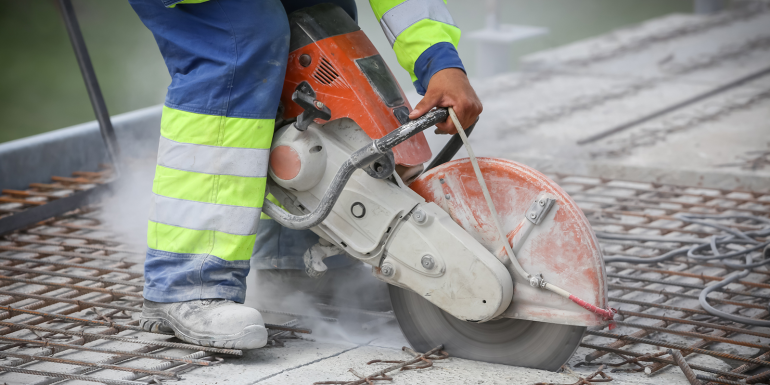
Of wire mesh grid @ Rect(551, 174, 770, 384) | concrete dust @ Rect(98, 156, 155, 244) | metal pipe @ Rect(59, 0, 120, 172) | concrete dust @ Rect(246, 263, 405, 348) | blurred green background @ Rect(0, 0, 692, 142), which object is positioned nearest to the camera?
wire mesh grid @ Rect(551, 174, 770, 384)

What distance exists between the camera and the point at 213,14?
1.90m

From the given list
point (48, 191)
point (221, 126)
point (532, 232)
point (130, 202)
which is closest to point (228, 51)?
point (221, 126)

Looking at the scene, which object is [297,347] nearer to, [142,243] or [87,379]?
[87,379]

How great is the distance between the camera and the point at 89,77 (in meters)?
3.40

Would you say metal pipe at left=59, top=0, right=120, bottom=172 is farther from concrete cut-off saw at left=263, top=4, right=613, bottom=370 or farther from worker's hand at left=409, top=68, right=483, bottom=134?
worker's hand at left=409, top=68, right=483, bottom=134

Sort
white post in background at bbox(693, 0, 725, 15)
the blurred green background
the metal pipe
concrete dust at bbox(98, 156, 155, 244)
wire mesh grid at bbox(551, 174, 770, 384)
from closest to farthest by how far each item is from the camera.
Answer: wire mesh grid at bbox(551, 174, 770, 384)
concrete dust at bbox(98, 156, 155, 244)
the metal pipe
the blurred green background
white post in background at bbox(693, 0, 725, 15)

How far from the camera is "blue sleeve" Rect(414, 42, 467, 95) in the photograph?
6.17ft

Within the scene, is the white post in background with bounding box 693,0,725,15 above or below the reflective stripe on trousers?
above

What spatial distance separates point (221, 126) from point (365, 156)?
0.41 metres

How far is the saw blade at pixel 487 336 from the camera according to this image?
6.19ft

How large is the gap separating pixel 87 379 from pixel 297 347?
1.79 ft

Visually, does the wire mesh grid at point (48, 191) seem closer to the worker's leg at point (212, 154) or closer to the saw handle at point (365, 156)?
the worker's leg at point (212, 154)

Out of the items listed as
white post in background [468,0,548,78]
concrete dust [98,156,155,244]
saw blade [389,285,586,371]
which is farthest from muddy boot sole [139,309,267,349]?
white post in background [468,0,548,78]

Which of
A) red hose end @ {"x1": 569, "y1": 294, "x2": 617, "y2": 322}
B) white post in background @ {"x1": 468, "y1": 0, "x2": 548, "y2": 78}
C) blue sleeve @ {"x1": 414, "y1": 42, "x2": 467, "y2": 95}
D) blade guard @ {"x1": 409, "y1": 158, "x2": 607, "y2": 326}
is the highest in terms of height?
white post in background @ {"x1": 468, "y1": 0, "x2": 548, "y2": 78}
